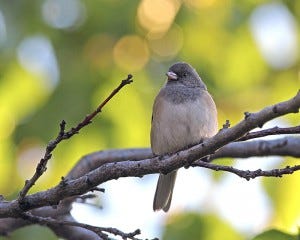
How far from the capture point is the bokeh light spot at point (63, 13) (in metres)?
3.55

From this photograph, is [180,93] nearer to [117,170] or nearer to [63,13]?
[63,13]

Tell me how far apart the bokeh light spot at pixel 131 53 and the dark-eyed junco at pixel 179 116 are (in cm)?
17

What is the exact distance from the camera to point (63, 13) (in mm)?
3584

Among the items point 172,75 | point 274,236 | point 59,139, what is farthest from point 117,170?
point 172,75

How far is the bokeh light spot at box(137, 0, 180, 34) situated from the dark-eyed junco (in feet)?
0.78

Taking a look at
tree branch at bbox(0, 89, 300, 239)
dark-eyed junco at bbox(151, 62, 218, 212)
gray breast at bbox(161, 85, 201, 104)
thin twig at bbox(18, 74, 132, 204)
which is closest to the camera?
tree branch at bbox(0, 89, 300, 239)

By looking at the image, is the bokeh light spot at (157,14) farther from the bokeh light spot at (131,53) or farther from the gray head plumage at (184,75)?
the gray head plumage at (184,75)

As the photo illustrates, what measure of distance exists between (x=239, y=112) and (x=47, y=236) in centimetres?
131

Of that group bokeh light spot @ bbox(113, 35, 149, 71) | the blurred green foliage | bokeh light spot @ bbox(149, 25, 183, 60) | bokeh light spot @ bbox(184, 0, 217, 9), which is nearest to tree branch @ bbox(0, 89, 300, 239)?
the blurred green foliage

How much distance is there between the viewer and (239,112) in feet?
12.0

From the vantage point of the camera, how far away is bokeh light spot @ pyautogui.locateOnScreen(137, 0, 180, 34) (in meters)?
3.48

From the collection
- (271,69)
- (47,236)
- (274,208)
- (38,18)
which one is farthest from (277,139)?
(38,18)

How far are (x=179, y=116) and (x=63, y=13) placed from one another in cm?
92

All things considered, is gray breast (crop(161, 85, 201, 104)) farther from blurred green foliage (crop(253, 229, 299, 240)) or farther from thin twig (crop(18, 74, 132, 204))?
thin twig (crop(18, 74, 132, 204))
